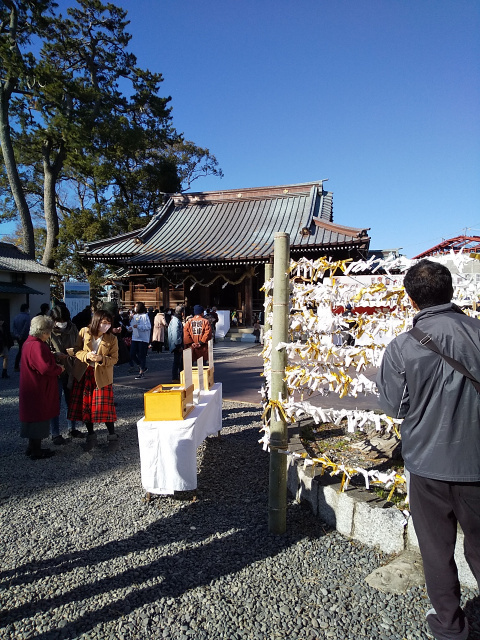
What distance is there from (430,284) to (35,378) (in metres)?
3.91

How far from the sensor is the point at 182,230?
62.5 feet

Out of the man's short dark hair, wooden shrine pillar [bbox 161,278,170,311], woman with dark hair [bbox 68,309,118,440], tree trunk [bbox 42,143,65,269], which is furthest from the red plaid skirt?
tree trunk [bbox 42,143,65,269]

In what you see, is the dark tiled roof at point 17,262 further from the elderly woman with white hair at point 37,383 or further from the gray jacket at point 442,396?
the gray jacket at point 442,396

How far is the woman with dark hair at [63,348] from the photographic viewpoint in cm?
475

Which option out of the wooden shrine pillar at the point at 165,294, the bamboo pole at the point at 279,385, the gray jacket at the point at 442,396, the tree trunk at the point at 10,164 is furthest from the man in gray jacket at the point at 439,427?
the tree trunk at the point at 10,164

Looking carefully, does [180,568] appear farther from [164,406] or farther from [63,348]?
[63,348]

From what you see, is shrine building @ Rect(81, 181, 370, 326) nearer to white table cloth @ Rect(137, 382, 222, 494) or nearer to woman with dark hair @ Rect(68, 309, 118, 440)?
woman with dark hair @ Rect(68, 309, 118, 440)

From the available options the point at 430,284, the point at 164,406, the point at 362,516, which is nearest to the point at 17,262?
the point at 164,406

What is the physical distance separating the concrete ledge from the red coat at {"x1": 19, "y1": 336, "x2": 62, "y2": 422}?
2742mm

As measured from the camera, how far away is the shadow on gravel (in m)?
2.21

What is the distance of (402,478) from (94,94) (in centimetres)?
2159

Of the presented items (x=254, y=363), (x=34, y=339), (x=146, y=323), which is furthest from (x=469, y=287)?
(x=254, y=363)

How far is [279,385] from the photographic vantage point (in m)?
2.87

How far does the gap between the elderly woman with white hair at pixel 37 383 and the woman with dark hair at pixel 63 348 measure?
410mm
